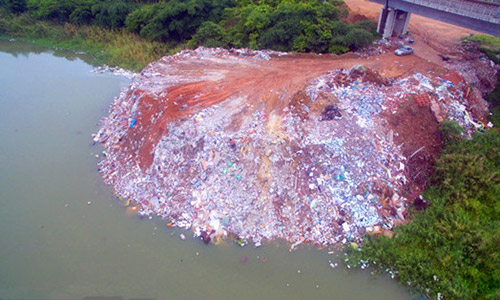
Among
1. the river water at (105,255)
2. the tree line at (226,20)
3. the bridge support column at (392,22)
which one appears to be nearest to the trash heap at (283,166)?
the river water at (105,255)

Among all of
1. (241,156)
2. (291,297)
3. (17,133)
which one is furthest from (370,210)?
(17,133)

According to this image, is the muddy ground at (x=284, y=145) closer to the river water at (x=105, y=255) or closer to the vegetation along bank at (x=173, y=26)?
the river water at (x=105, y=255)

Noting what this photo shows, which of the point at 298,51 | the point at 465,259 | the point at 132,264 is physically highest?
the point at 298,51

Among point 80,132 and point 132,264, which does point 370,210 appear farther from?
point 80,132

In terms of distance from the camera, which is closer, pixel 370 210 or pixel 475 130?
pixel 370 210

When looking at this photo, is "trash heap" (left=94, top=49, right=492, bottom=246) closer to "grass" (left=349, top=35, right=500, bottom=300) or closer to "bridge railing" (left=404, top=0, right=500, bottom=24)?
"grass" (left=349, top=35, right=500, bottom=300)

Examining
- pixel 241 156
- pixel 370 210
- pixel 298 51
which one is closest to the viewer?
pixel 370 210
